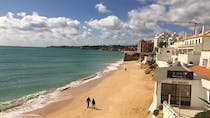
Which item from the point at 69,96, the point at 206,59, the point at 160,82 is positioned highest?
the point at 206,59

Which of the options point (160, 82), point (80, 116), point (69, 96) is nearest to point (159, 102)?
point (160, 82)

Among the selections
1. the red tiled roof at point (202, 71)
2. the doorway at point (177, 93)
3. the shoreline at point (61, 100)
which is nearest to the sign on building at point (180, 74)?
the doorway at point (177, 93)

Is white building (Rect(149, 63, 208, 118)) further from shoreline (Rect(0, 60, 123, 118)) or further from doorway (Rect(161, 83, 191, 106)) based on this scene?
shoreline (Rect(0, 60, 123, 118))

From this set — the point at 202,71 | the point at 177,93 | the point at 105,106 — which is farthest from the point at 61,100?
the point at 202,71

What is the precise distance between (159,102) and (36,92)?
79.9ft

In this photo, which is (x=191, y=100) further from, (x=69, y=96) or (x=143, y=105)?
(x=69, y=96)

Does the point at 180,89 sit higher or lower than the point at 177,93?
higher

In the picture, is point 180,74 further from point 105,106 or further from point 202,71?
point 105,106

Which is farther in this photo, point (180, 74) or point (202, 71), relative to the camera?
point (202, 71)

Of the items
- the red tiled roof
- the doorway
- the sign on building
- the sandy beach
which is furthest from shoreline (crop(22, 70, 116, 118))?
the red tiled roof

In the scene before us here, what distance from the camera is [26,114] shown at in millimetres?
27688

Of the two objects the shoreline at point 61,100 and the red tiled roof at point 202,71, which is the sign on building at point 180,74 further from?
the shoreline at point 61,100

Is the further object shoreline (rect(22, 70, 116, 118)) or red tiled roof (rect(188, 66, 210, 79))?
shoreline (rect(22, 70, 116, 118))

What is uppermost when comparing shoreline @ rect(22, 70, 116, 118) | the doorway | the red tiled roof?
the red tiled roof
